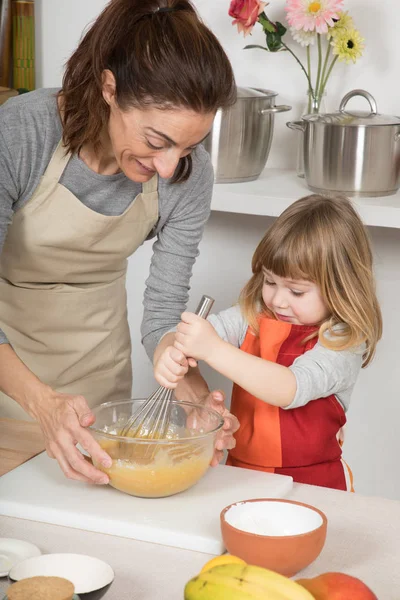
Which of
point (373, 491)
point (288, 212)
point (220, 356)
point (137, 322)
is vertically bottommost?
point (373, 491)

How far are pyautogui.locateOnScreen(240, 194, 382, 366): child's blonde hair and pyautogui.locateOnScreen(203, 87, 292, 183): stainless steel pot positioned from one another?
583 mm

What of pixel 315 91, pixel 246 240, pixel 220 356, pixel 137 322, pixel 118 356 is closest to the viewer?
pixel 220 356

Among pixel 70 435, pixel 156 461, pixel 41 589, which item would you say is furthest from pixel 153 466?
pixel 41 589

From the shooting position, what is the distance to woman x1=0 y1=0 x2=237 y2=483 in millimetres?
1169

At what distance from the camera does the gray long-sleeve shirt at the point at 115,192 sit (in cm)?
133

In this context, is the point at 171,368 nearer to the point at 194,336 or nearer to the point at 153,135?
the point at 194,336

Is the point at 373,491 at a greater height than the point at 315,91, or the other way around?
the point at 315,91

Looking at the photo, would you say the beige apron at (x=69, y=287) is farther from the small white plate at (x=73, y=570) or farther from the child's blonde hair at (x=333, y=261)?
the small white plate at (x=73, y=570)

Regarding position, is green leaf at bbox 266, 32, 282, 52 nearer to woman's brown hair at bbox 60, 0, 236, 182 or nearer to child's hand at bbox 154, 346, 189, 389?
woman's brown hair at bbox 60, 0, 236, 182

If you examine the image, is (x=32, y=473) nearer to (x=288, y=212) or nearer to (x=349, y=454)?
(x=288, y=212)

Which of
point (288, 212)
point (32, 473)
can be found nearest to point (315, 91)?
point (288, 212)

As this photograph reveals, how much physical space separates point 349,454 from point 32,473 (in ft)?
4.81

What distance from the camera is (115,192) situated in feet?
4.91

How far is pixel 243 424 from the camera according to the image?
1562 millimetres
